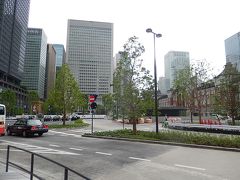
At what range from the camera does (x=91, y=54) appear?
488ft

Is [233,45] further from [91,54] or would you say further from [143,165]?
[143,165]

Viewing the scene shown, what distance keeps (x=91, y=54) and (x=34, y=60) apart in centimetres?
4300

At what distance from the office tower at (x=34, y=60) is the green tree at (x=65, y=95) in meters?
134

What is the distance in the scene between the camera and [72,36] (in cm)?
14950

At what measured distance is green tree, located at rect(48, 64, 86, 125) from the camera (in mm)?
35594

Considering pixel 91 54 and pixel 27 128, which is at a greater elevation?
pixel 91 54

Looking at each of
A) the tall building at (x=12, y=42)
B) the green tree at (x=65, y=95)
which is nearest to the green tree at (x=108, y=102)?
the green tree at (x=65, y=95)

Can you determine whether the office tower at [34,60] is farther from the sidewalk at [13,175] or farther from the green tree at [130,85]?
the sidewalk at [13,175]

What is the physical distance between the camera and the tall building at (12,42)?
119 meters

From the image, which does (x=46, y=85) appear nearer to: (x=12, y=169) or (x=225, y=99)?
(x=225, y=99)

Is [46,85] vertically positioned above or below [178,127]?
above

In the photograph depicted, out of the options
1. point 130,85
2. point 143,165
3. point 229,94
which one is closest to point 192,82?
point 229,94

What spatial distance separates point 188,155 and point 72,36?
144007mm

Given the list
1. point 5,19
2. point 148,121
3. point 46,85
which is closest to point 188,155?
point 148,121
